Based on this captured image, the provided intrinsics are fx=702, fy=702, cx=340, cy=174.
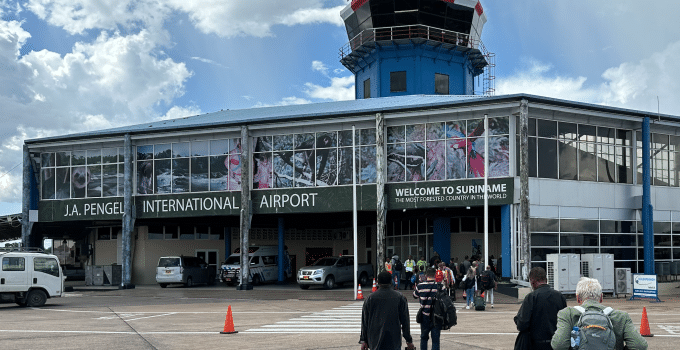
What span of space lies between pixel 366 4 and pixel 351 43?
385 centimetres

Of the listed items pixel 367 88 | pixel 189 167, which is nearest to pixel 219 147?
pixel 189 167

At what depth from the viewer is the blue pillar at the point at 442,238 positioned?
36406 mm

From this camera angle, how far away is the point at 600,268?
98.0 feet

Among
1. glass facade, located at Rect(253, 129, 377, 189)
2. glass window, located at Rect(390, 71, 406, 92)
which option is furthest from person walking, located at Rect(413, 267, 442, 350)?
glass window, located at Rect(390, 71, 406, 92)

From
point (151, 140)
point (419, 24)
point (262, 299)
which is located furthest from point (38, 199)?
point (419, 24)

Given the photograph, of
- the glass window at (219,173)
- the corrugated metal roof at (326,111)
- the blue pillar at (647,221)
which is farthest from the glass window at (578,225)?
the glass window at (219,173)

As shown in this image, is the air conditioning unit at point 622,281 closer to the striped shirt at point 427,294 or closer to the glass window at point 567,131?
the glass window at point 567,131

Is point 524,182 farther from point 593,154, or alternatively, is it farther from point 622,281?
point 622,281

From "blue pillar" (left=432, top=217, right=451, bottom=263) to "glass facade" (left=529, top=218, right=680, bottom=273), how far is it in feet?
20.7

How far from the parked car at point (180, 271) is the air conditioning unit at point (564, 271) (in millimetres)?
19300

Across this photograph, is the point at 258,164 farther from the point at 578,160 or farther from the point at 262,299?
the point at 578,160

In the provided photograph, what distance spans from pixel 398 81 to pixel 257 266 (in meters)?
17.6

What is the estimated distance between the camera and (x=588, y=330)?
5938 mm

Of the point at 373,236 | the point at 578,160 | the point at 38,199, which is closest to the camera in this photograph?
the point at 578,160
